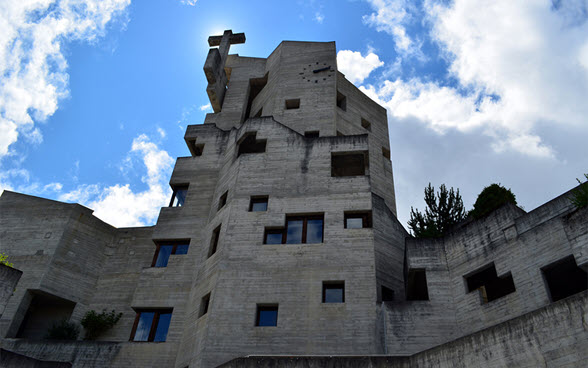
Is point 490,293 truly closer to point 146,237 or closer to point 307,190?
point 307,190

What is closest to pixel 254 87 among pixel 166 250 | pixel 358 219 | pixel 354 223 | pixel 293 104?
pixel 293 104

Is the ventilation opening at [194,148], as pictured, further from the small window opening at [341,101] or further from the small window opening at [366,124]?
the small window opening at [366,124]

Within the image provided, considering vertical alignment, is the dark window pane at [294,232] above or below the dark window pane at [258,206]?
below

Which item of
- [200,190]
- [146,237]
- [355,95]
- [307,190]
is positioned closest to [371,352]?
[307,190]

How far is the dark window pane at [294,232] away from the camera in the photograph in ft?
76.7

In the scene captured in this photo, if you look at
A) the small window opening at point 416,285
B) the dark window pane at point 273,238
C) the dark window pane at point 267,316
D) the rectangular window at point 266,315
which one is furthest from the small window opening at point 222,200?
the small window opening at point 416,285

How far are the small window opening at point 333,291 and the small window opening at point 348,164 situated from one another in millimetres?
8974

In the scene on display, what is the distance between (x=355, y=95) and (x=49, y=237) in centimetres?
2439

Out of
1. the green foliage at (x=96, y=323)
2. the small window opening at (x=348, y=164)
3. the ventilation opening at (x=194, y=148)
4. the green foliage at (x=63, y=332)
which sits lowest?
the green foliage at (x=63, y=332)

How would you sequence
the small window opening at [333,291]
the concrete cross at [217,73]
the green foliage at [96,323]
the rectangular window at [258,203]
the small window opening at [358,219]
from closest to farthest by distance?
the small window opening at [333,291] < the small window opening at [358,219] < the rectangular window at [258,203] < the green foliage at [96,323] < the concrete cross at [217,73]

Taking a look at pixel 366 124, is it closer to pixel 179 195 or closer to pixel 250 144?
pixel 250 144

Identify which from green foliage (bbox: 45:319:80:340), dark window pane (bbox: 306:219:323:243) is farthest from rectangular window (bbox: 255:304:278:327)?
green foliage (bbox: 45:319:80:340)

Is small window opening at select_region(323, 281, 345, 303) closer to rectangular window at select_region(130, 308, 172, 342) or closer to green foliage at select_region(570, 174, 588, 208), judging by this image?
rectangular window at select_region(130, 308, 172, 342)

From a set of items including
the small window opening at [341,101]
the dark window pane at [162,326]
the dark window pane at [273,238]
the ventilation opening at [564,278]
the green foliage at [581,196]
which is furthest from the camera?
the small window opening at [341,101]
